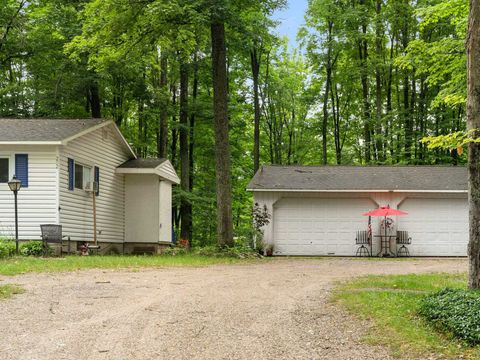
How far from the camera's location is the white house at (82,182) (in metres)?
16.4

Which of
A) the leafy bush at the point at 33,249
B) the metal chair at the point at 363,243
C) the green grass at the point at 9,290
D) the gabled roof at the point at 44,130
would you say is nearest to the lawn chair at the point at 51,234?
the leafy bush at the point at 33,249

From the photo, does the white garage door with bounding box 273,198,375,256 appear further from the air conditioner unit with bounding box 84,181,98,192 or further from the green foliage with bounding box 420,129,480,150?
the green foliage with bounding box 420,129,480,150

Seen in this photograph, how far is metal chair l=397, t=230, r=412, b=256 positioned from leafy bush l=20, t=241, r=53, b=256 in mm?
12580

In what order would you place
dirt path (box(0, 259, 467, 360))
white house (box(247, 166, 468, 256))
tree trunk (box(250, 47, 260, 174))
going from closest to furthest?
dirt path (box(0, 259, 467, 360)), white house (box(247, 166, 468, 256)), tree trunk (box(250, 47, 260, 174))

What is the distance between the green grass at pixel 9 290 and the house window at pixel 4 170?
856 centimetres

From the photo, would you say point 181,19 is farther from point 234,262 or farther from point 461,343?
point 461,343

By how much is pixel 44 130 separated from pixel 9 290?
968 cm

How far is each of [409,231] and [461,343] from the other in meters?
16.0

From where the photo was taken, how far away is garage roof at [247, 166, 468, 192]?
795 inches

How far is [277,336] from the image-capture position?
5.84 metres

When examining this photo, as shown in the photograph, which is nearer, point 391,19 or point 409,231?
point 409,231

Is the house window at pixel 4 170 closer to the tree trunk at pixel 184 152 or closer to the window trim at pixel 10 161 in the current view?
the window trim at pixel 10 161

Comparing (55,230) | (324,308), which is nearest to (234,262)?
(55,230)

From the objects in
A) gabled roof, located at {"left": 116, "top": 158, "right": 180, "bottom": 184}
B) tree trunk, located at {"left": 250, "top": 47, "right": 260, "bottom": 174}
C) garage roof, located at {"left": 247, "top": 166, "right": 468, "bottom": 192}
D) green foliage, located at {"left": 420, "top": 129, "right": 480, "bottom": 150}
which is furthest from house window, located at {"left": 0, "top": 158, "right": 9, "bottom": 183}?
tree trunk, located at {"left": 250, "top": 47, "right": 260, "bottom": 174}
